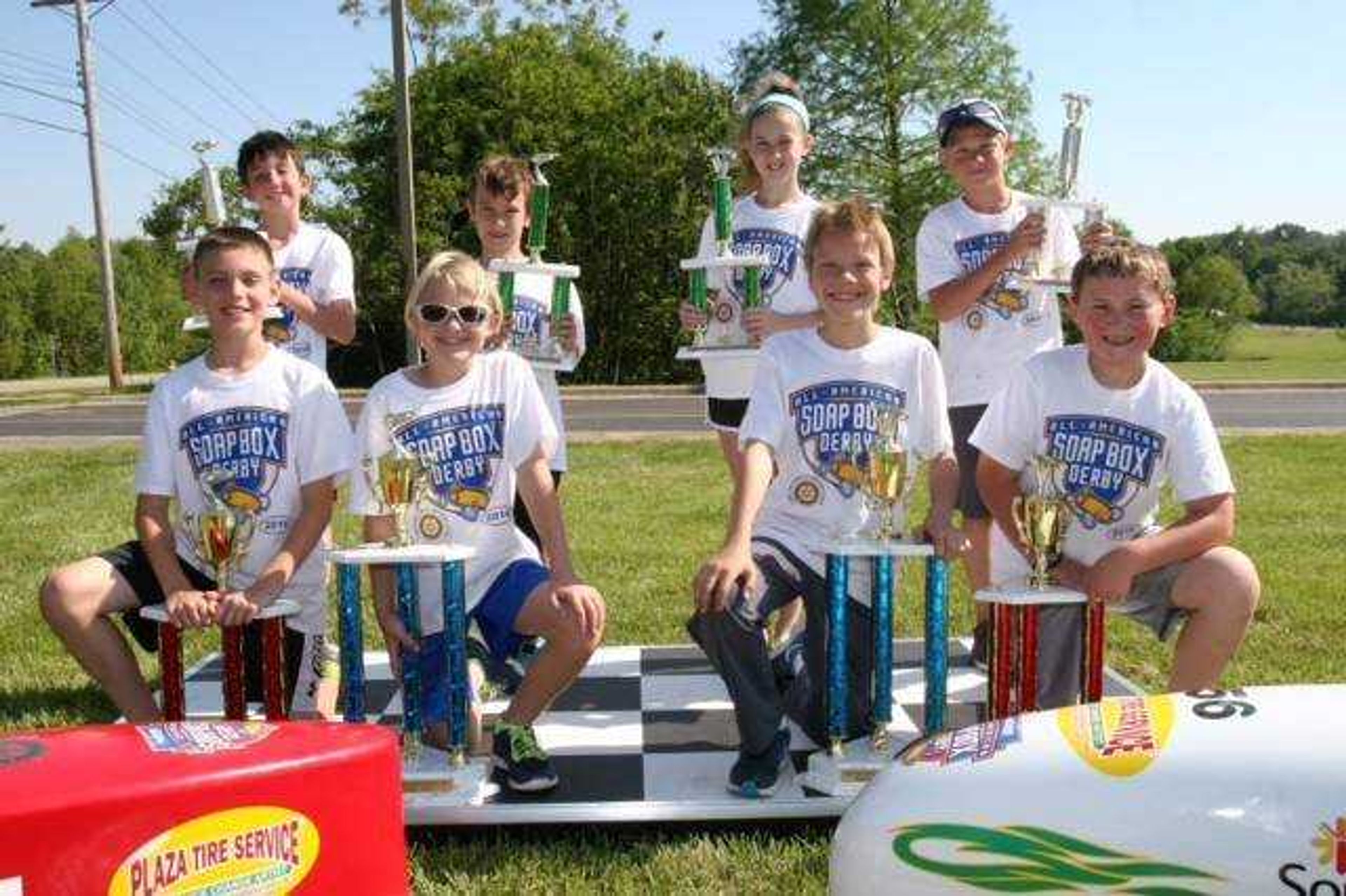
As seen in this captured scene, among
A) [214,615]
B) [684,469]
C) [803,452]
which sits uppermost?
[803,452]

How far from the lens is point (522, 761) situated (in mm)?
3232

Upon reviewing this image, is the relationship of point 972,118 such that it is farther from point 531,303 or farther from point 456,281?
point 456,281

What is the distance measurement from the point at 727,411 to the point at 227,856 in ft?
8.12

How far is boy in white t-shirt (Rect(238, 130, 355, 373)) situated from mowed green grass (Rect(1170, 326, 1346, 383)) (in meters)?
19.5

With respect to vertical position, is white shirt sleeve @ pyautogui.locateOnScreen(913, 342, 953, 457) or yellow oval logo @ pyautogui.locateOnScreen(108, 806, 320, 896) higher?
white shirt sleeve @ pyautogui.locateOnScreen(913, 342, 953, 457)

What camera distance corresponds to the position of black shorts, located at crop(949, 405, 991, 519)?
4.25 metres

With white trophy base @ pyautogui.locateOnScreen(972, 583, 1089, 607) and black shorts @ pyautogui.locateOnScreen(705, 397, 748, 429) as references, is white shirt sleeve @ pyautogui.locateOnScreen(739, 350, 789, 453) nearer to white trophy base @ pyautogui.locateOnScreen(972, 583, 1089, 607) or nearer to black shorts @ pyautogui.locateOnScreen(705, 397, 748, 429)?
white trophy base @ pyautogui.locateOnScreen(972, 583, 1089, 607)

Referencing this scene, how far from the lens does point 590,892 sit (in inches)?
109

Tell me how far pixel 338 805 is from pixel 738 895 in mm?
860

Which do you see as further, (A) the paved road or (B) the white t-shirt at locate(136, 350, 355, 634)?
(A) the paved road

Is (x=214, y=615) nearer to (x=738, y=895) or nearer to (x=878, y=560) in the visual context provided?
(x=738, y=895)

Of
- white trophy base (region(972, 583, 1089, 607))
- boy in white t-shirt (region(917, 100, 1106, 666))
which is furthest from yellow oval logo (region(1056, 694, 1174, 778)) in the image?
boy in white t-shirt (region(917, 100, 1106, 666))

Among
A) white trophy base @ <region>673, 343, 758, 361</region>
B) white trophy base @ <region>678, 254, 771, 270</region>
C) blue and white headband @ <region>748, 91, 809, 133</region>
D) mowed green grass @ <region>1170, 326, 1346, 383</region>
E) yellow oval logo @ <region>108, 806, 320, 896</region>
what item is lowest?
mowed green grass @ <region>1170, 326, 1346, 383</region>

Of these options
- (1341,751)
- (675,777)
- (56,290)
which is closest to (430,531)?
(675,777)
